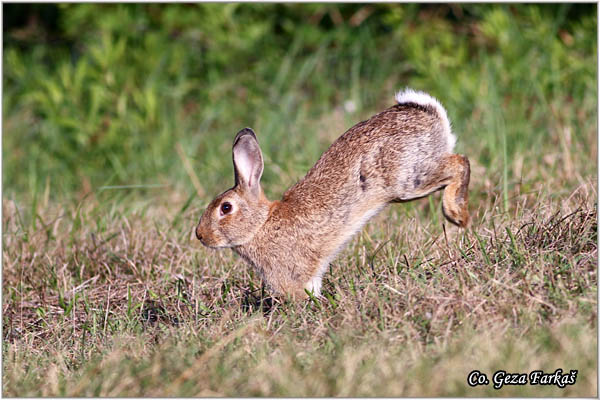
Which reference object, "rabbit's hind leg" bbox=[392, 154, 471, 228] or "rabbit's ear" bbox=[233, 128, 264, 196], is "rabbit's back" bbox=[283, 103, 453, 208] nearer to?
→ "rabbit's hind leg" bbox=[392, 154, 471, 228]

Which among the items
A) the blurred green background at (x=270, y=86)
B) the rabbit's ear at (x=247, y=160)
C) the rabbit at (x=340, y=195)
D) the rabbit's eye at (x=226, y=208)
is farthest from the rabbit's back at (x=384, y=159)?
the blurred green background at (x=270, y=86)

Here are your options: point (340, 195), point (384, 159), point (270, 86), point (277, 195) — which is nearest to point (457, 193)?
point (384, 159)

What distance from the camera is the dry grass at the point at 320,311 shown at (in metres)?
2.98

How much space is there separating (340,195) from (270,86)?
151 inches

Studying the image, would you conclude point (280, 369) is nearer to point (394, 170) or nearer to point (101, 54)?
point (394, 170)

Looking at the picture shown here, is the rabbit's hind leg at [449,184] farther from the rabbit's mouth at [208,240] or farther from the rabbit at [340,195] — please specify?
the rabbit's mouth at [208,240]

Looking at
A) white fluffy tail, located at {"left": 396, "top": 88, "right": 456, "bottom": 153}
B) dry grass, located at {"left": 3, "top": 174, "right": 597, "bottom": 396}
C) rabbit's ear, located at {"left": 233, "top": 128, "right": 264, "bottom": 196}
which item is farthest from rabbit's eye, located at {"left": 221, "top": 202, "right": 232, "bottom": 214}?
white fluffy tail, located at {"left": 396, "top": 88, "right": 456, "bottom": 153}

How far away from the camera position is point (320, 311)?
146 inches

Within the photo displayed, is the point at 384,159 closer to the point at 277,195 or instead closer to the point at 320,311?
the point at 320,311

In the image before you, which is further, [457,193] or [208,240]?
[208,240]

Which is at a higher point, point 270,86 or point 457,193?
point 270,86

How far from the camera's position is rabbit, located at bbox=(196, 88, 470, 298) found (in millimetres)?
4105

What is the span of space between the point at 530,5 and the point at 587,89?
1.29 meters

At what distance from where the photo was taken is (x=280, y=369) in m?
3.04
